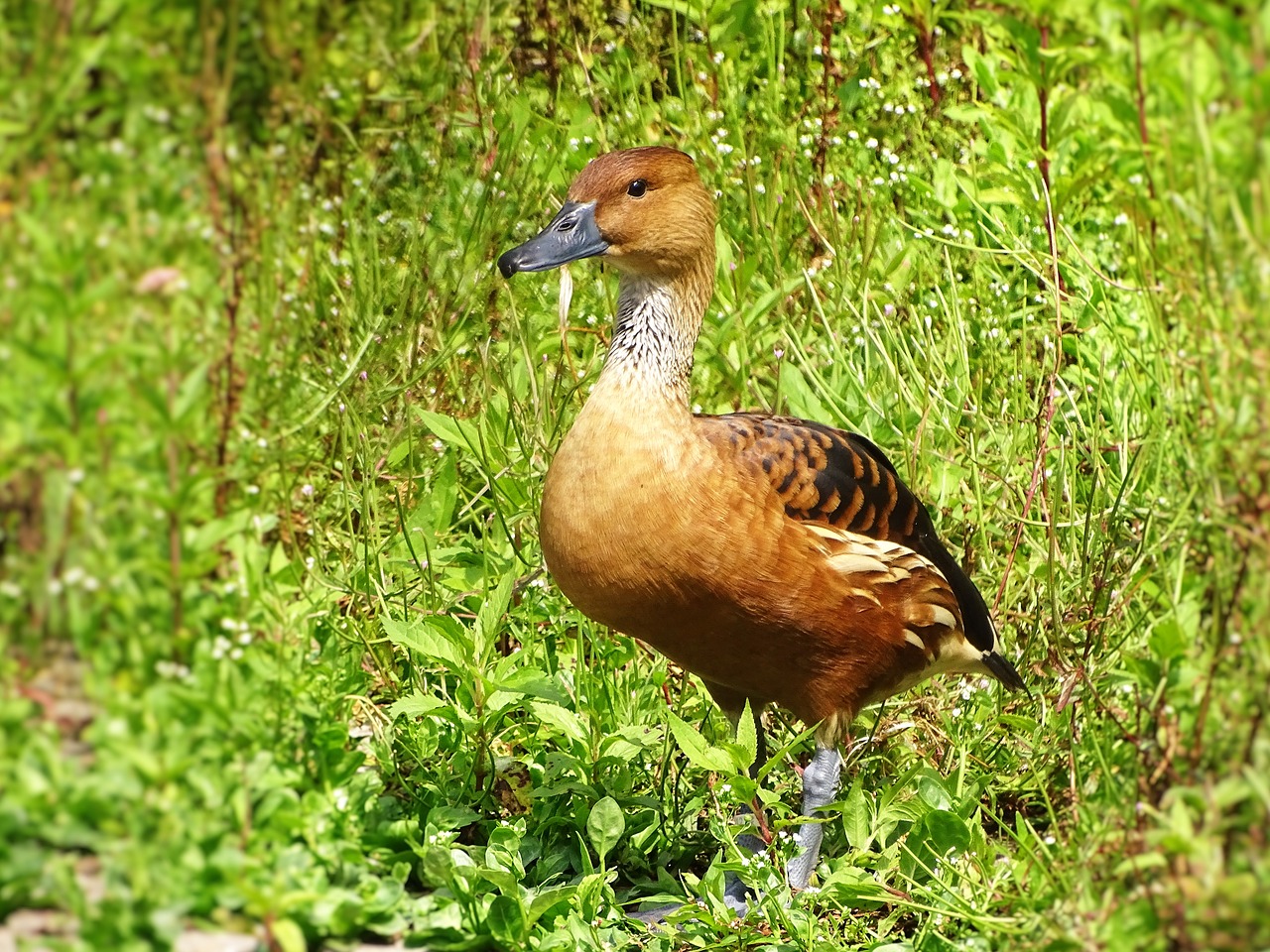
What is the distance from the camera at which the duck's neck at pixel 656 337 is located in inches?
143

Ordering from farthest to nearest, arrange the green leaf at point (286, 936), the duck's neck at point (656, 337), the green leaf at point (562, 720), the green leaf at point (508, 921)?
the duck's neck at point (656, 337), the green leaf at point (562, 720), the green leaf at point (508, 921), the green leaf at point (286, 936)

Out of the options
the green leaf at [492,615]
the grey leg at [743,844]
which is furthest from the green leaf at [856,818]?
the green leaf at [492,615]

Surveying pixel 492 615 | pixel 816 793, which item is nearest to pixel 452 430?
pixel 492 615

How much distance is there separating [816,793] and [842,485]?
2.51 ft

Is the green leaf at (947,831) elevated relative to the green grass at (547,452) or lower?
lower

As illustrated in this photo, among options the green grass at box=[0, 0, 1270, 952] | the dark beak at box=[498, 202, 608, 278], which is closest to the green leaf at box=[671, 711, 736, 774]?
the green grass at box=[0, 0, 1270, 952]

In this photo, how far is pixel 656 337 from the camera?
12.2 feet

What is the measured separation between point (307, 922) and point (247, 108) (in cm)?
142

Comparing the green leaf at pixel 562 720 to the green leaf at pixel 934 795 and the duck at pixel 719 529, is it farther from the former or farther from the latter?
the green leaf at pixel 934 795

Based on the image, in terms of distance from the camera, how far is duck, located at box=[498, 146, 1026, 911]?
→ 11.2 feet

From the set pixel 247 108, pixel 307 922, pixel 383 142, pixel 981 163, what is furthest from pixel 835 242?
pixel 307 922

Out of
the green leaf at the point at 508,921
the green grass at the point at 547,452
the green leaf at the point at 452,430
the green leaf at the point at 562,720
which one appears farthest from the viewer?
the green leaf at the point at 452,430

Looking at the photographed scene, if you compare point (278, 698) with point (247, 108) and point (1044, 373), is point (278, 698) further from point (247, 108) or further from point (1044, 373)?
point (1044, 373)

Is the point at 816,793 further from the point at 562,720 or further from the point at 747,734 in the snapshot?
the point at 562,720
